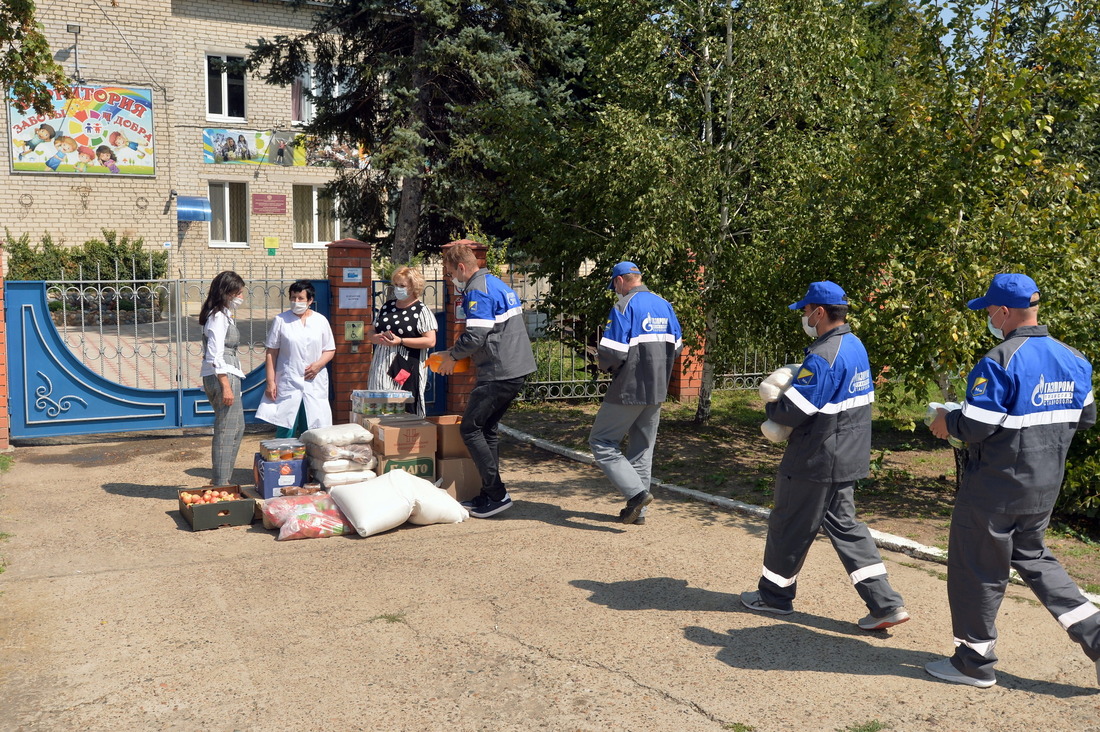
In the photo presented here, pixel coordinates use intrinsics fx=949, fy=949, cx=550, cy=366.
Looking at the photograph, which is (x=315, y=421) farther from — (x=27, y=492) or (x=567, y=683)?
(x=567, y=683)

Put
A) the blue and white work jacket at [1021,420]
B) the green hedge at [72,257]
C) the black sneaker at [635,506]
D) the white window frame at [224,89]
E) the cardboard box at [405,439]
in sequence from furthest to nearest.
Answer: the white window frame at [224,89] < the green hedge at [72,257] < the cardboard box at [405,439] < the black sneaker at [635,506] < the blue and white work jacket at [1021,420]

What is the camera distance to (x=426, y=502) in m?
6.51

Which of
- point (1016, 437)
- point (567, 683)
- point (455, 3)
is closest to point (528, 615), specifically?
point (567, 683)

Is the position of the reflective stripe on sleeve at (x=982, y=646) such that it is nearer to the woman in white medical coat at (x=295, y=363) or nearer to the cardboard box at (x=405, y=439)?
the cardboard box at (x=405, y=439)

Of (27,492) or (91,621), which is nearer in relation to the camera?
(91,621)

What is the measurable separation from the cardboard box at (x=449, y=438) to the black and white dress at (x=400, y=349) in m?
0.86

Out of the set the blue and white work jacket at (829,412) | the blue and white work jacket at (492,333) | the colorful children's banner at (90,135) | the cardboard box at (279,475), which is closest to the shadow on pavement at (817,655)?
the blue and white work jacket at (829,412)

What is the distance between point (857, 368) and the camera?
4781 mm

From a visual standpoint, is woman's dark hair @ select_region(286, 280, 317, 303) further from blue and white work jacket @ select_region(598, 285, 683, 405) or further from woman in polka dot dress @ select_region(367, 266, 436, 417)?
blue and white work jacket @ select_region(598, 285, 683, 405)

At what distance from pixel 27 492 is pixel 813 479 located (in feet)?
19.7

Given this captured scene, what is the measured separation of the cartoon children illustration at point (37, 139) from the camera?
73.6 feet

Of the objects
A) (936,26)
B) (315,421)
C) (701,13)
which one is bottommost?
(315,421)

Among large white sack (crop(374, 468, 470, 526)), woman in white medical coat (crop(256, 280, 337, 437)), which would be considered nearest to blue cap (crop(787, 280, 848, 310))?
large white sack (crop(374, 468, 470, 526))

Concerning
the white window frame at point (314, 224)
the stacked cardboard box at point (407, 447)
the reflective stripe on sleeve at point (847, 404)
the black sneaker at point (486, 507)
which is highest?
the white window frame at point (314, 224)
